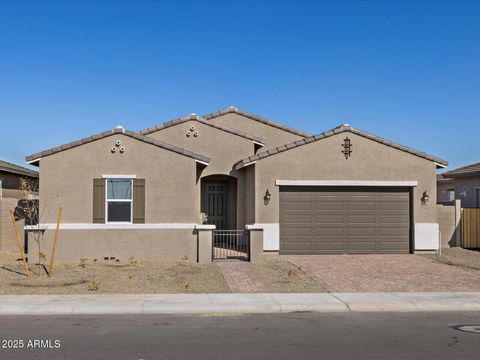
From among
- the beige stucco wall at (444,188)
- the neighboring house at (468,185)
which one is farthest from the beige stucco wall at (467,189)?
the beige stucco wall at (444,188)

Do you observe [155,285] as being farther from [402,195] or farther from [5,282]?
[402,195]

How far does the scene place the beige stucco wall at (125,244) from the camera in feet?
55.5

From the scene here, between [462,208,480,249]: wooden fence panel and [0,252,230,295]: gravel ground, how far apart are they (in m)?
11.0

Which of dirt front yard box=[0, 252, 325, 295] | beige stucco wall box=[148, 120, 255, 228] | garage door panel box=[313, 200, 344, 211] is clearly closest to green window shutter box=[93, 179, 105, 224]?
dirt front yard box=[0, 252, 325, 295]

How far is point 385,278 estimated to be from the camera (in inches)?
562

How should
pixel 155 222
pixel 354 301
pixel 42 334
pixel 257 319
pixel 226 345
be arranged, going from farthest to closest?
pixel 155 222, pixel 354 301, pixel 257 319, pixel 42 334, pixel 226 345

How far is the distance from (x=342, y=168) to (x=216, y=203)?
5490 millimetres

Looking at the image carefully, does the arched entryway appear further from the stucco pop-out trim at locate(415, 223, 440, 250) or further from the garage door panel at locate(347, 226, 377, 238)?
the stucco pop-out trim at locate(415, 223, 440, 250)

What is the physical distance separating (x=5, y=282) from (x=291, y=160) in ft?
32.6

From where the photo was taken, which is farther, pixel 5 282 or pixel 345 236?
pixel 345 236

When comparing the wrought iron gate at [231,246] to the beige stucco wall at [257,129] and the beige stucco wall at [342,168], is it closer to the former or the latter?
the beige stucco wall at [342,168]

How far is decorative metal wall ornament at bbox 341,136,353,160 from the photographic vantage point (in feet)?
61.2

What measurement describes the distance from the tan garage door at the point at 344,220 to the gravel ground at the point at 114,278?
3.72 metres

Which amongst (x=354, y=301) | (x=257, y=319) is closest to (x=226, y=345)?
(x=257, y=319)
